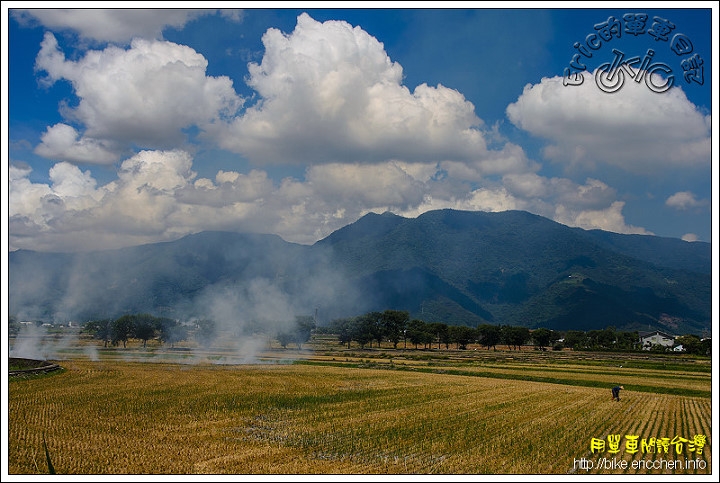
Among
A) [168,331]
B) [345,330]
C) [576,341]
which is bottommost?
[168,331]

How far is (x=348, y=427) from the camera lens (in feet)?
81.5

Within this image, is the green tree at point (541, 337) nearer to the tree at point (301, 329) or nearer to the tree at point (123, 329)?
the tree at point (301, 329)

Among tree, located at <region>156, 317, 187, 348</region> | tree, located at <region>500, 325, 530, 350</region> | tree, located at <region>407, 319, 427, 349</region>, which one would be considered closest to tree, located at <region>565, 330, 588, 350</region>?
tree, located at <region>500, 325, 530, 350</region>

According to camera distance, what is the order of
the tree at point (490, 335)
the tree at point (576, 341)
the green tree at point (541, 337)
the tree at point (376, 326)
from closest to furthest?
the tree at point (576, 341)
the tree at point (376, 326)
the green tree at point (541, 337)
the tree at point (490, 335)

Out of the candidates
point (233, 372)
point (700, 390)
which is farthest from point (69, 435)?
point (700, 390)

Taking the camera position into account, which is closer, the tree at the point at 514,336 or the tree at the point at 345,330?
the tree at the point at 345,330

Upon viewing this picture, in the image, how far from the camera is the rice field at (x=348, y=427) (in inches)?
709

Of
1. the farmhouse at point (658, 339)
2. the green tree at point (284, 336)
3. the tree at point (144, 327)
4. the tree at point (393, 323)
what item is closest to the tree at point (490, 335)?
the tree at point (393, 323)

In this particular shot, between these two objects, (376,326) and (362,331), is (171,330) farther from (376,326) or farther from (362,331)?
(376,326)

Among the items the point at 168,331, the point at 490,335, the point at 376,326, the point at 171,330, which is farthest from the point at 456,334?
the point at 168,331

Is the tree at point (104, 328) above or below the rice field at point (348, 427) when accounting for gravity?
below

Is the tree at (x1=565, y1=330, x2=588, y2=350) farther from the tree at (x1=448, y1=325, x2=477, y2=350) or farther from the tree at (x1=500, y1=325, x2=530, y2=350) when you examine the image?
the tree at (x1=448, y1=325, x2=477, y2=350)

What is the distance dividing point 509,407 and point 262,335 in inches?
3823

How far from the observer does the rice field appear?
18000 mm
